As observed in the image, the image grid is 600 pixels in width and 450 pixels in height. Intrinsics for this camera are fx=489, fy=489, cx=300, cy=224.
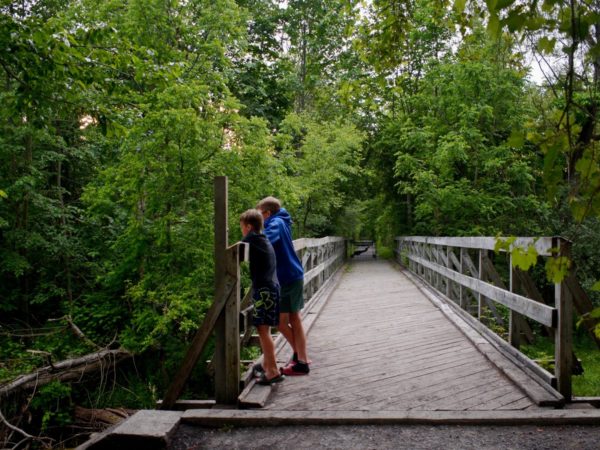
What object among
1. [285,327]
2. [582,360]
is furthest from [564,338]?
[582,360]

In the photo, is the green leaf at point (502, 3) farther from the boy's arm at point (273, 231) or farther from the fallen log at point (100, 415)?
the fallen log at point (100, 415)

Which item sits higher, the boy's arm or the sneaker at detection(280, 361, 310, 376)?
the boy's arm

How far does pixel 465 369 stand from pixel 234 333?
2321 mm

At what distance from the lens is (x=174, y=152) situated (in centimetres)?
802

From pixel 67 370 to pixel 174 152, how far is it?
428 cm

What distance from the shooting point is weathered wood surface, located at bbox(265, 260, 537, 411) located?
3844 millimetres

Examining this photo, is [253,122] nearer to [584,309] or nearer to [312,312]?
[312,312]

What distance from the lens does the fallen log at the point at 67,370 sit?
7.66 m

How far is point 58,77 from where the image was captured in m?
5.13

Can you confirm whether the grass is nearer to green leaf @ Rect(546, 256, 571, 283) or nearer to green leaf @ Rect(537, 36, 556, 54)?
green leaf @ Rect(546, 256, 571, 283)

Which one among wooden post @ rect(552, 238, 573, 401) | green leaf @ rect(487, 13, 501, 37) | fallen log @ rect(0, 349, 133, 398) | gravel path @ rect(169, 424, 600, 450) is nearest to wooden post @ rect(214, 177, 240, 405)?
gravel path @ rect(169, 424, 600, 450)

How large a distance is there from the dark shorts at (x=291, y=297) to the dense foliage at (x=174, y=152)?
5.81ft

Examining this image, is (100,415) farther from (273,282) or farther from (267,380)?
(273,282)

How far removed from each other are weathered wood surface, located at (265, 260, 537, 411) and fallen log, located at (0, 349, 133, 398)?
4.36 meters
